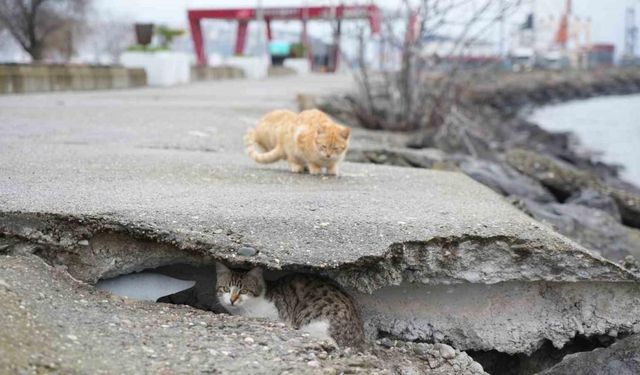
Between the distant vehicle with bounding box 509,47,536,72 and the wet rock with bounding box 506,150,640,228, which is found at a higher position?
the distant vehicle with bounding box 509,47,536,72

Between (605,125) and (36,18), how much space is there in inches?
809

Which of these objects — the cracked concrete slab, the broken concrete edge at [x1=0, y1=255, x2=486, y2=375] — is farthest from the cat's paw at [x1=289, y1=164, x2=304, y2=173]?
the broken concrete edge at [x1=0, y1=255, x2=486, y2=375]

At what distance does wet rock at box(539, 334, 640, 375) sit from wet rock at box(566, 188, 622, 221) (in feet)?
13.3

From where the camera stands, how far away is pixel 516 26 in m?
12.1

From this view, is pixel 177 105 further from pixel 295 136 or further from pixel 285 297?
pixel 285 297

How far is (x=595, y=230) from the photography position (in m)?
6.59

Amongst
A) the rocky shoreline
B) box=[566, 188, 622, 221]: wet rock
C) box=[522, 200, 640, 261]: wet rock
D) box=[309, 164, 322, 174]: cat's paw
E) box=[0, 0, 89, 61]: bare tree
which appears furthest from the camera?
box=[0, 0, 89, 61]: bare tree

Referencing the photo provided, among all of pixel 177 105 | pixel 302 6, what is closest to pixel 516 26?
pixel 177 105

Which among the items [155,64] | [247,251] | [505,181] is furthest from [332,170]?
[155,64]

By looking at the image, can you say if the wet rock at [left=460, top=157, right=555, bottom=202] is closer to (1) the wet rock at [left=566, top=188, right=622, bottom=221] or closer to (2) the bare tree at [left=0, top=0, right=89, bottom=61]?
(1) the wet rock at [left=566, top=188, right=622, bottom=221]

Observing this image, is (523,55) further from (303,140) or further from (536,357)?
(536,357)

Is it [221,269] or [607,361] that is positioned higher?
[221,269]

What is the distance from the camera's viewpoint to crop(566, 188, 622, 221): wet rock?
24.8 ft

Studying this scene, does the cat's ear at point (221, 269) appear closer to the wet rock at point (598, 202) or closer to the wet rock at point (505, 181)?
the wet rock at point (505, 181)
